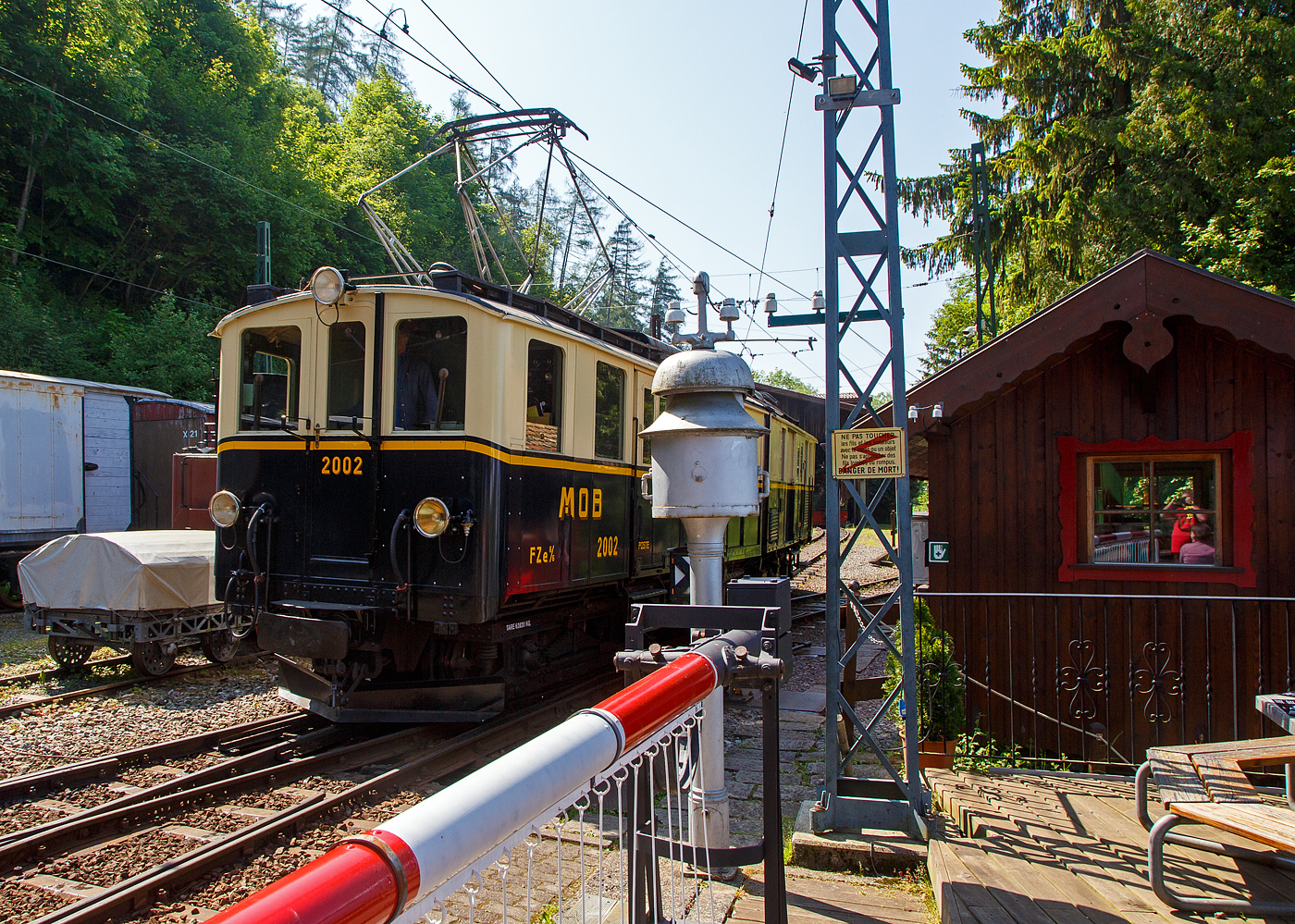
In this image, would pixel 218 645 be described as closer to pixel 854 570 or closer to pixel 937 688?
pixel 937 688

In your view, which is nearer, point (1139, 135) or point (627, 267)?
point (1139, 135)

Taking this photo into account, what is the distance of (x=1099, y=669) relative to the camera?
6301mm

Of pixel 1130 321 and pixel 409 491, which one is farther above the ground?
pixel 1130 321

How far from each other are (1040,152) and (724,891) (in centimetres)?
1615

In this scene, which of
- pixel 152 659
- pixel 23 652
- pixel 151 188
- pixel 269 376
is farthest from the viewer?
pixel 151 188

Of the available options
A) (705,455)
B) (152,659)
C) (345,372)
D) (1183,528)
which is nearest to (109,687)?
(152,659)

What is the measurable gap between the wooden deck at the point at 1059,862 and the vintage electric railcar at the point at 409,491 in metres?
3.49

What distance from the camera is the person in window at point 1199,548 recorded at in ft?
21.2

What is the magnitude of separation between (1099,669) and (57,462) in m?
15.8

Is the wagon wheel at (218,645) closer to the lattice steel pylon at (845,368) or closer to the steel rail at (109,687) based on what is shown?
the steel rail at (109,687)

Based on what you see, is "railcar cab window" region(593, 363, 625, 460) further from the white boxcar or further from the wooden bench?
the white boxcar

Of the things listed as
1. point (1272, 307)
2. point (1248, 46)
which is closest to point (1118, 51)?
point (1248, 46)

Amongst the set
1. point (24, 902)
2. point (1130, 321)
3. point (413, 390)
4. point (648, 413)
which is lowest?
point (24, 902)

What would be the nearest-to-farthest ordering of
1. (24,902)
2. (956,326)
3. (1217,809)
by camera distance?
(1217,809), (24,902), (956,326)
